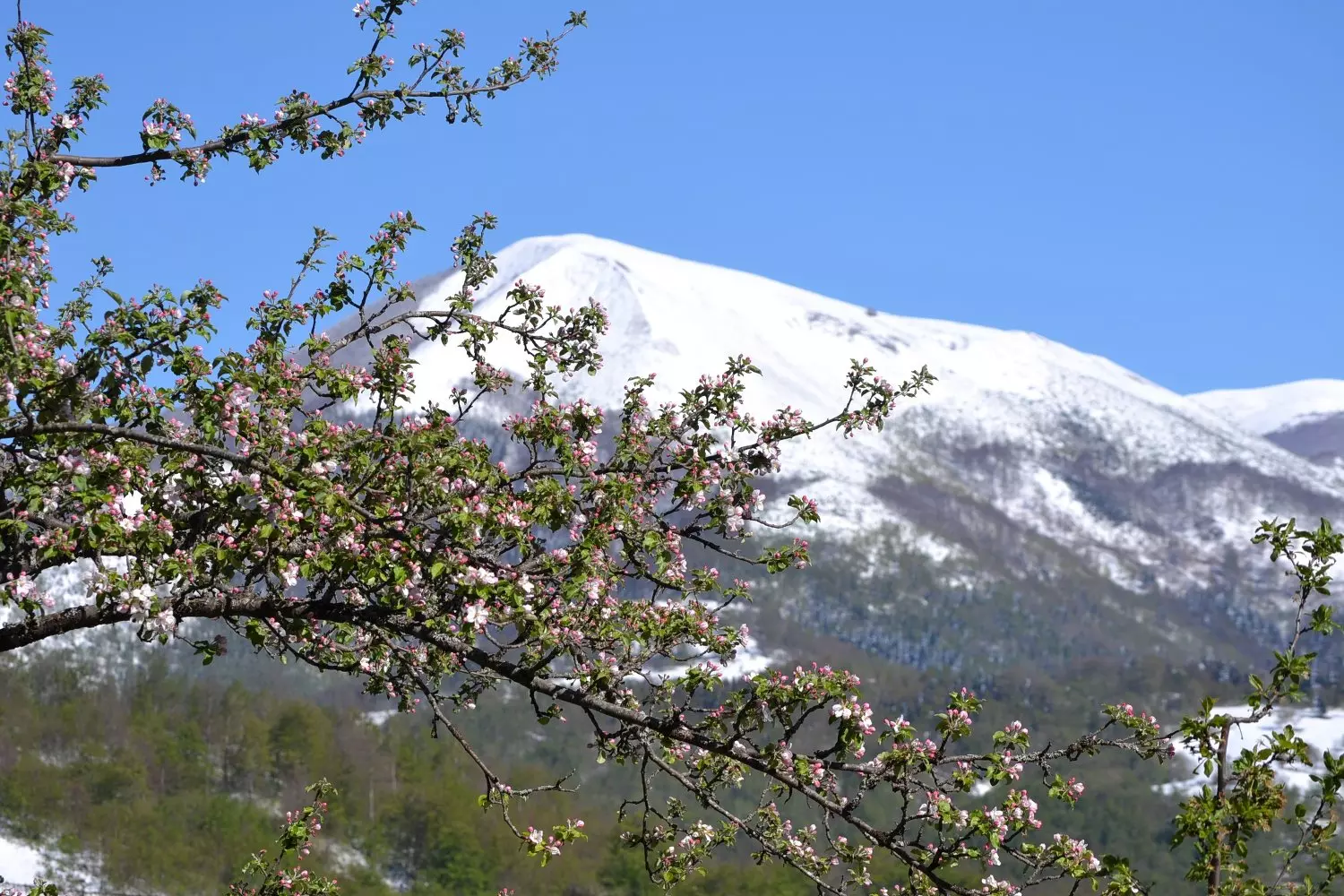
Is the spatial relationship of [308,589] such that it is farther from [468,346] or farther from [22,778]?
[22,778]

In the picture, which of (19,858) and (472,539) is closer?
(472,539)

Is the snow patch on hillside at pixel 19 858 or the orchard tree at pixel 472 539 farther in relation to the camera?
the snow patch on hillside at pixel 19 858

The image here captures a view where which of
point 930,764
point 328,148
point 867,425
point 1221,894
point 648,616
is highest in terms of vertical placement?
point 328,148

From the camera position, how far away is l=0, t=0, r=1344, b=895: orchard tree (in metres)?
11.2

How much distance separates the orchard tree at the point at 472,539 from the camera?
11250 millimetres

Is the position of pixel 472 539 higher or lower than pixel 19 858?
higher

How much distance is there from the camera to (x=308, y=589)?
1324 centimetres

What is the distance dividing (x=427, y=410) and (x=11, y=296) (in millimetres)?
4122

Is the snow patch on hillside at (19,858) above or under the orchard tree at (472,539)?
under

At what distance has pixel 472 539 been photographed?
464 inches

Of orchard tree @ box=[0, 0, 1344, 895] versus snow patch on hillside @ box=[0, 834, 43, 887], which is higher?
orchard tree @ box=[0, 0, 1344, 895]

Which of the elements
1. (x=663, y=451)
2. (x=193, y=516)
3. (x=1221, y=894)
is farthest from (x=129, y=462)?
(x=1221, y=894)

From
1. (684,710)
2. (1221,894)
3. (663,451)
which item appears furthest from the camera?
(663,451)

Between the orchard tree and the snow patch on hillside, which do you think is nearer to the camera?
the orchard tree
